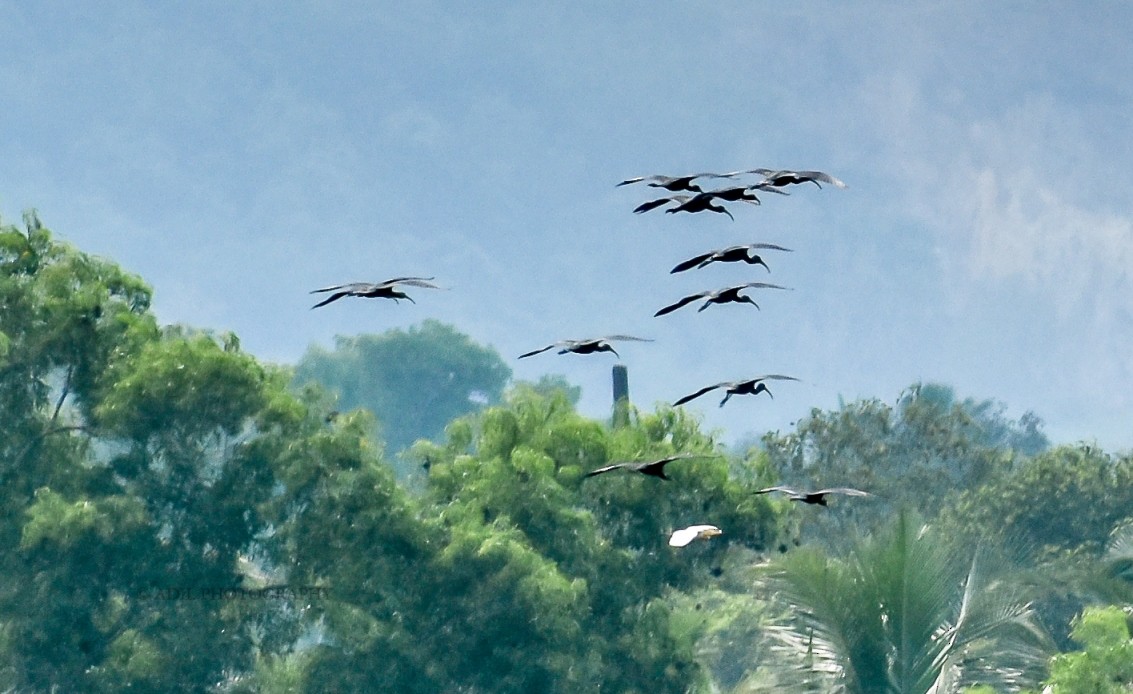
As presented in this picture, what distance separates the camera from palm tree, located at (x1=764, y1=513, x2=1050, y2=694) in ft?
71.2

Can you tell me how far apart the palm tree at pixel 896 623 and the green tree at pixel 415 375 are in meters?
110

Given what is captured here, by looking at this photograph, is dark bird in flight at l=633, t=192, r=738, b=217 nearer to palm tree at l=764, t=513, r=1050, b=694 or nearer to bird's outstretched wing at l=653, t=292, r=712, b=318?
bird's outstretched wing at l=653, t=292, r=712, b=318

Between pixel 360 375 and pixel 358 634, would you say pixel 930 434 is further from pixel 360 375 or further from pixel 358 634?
pixel 360 375

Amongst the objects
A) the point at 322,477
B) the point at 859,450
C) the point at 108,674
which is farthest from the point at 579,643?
the point at 859,450

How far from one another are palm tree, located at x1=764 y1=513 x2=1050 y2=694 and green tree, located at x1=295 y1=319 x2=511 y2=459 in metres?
110

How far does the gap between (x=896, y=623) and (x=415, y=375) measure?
114 meters

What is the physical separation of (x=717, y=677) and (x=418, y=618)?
2324 cm

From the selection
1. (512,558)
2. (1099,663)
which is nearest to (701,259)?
(1099,663)

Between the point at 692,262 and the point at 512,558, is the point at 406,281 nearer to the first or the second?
the point at 692,262

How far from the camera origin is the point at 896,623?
21.8m

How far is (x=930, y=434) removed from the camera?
4719 cm

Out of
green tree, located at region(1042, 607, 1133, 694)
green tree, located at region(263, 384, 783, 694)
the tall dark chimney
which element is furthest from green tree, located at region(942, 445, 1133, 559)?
green tree, located at region(1042, 607, 1133, 694)

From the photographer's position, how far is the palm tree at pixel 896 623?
21688 mm

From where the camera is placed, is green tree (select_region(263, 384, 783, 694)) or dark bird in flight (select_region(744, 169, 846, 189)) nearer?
dark bird in flight (select_region(744, 169, 846, 189))
